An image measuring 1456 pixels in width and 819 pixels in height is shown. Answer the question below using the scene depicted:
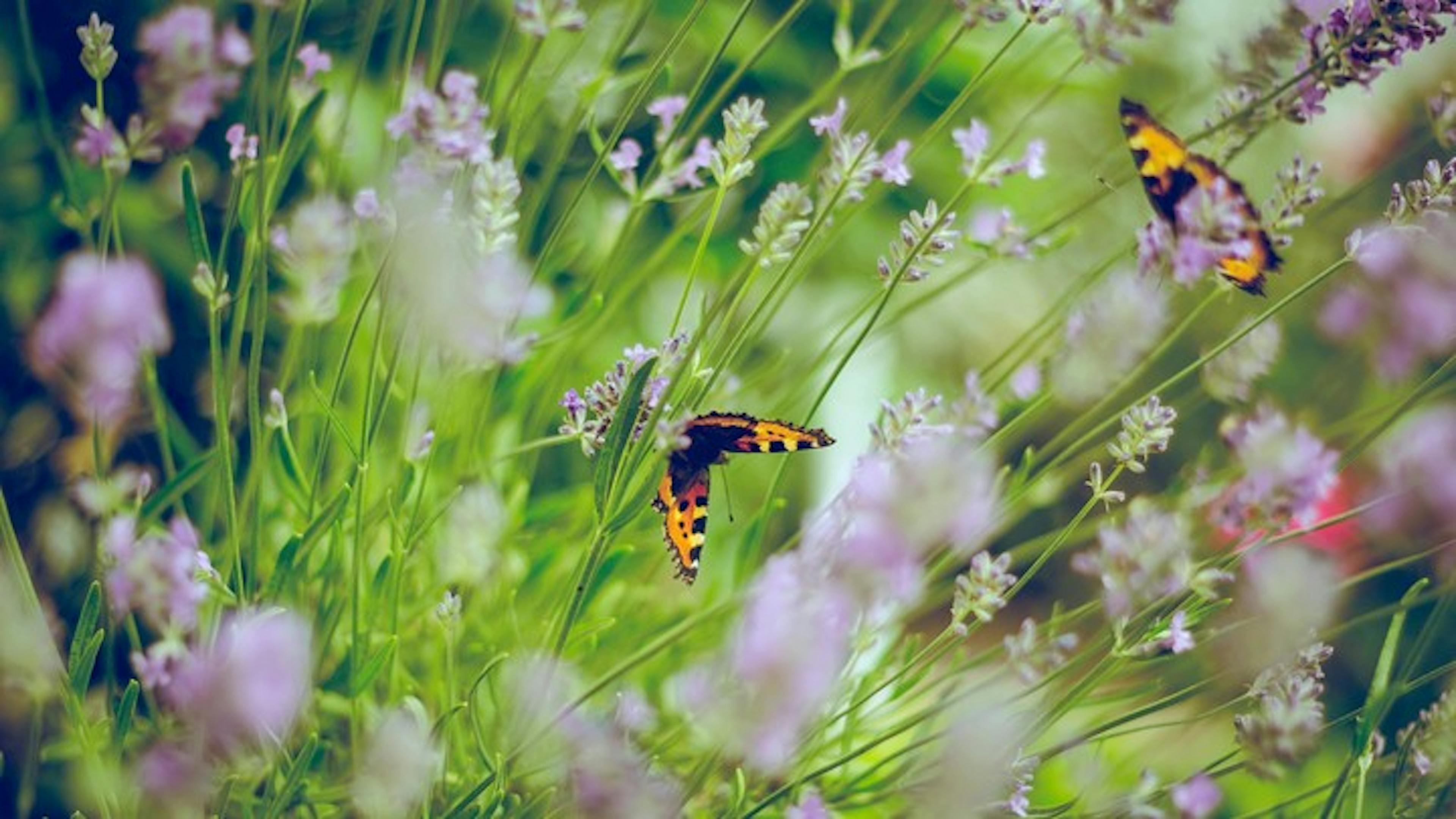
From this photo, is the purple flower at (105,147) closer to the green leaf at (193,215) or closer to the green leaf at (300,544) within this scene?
the green leaf at (193,215)

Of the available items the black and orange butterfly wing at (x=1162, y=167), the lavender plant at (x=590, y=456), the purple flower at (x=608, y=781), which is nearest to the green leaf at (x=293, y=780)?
the lavender plant at (x=590, y=456)

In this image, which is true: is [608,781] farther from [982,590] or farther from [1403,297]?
[1403,297]

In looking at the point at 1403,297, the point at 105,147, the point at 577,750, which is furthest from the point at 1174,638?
the point at 105,147

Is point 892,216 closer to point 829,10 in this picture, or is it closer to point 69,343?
point 829,10

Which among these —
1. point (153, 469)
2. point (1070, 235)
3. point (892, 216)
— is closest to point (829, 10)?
point (892, 216)

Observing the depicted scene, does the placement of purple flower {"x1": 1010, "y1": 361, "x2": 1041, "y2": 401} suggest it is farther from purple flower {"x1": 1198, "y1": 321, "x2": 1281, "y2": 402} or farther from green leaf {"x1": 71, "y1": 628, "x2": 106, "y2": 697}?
green leaf {"x1": 71, "y1": 628, "x2": 106, "y2": 697}

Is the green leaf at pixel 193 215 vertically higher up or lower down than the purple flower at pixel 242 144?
lower down

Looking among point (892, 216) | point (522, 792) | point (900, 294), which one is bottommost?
point (522, 792)
